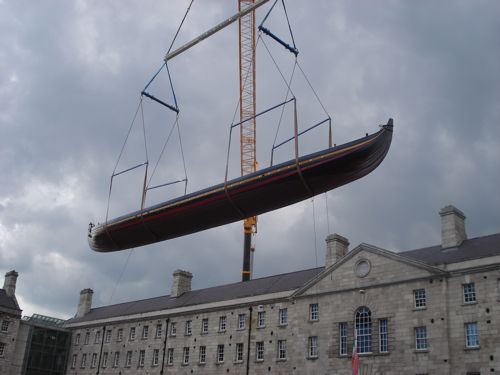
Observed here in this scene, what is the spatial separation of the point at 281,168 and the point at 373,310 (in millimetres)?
23858

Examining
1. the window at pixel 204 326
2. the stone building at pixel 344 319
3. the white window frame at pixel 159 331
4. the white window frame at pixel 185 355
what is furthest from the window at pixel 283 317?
the white window frame at pixel 159 331

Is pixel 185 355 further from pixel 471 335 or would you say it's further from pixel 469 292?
pixel 469 292

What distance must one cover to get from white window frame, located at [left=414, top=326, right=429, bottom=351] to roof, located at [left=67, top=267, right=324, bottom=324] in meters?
11.6

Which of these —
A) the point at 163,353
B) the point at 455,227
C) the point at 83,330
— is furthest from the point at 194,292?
the point at 455,227

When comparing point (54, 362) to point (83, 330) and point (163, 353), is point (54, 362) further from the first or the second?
point (163, 353)

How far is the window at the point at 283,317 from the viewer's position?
4810cm

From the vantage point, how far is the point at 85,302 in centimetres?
7331

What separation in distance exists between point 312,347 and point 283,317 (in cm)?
422

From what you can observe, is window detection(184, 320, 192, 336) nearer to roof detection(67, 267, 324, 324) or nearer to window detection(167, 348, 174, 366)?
roof detection(67, 267, 324, 324)

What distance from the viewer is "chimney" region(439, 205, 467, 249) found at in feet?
137

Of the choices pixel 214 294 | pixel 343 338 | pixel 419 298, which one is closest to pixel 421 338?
pixel 419 298

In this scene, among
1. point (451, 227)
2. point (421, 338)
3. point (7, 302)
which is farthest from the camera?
point (7, 302)

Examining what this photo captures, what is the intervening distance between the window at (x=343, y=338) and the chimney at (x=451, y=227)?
9.12 meters

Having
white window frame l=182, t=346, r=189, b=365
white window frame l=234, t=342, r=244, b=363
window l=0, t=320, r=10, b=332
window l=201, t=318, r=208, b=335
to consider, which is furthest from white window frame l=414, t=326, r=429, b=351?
window l=0, t=320, r=10, b=332
